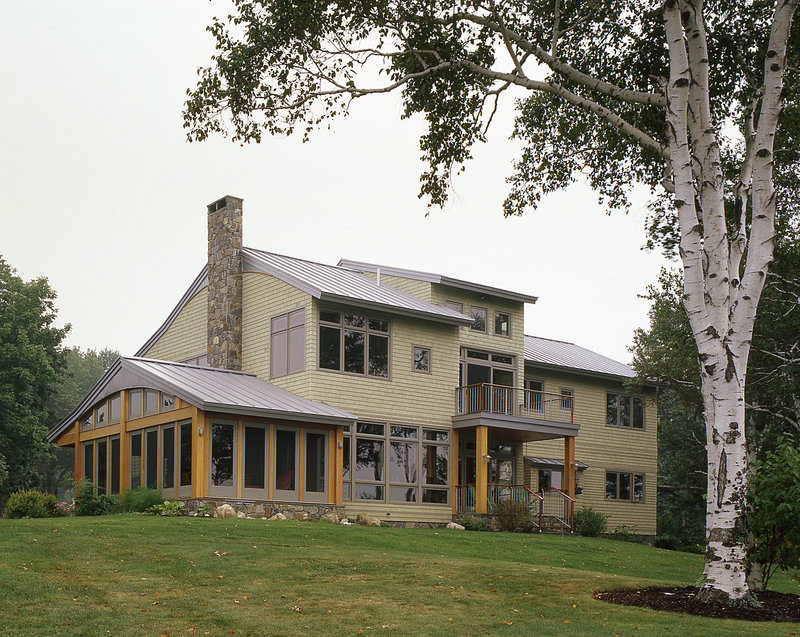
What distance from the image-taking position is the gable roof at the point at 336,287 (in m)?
23.4

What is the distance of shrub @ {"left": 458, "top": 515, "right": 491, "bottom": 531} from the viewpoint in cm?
2403

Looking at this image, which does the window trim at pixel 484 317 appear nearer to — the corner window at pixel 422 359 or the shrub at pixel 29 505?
the corner window at pixel 422 359

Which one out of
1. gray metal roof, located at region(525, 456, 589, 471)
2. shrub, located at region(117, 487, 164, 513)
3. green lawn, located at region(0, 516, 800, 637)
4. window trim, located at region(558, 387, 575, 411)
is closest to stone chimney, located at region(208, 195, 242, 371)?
shrub, located at region(117, 487, 164, 513)

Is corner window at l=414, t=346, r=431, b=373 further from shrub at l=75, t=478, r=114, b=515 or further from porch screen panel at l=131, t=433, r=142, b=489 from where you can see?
shrub at l=75, t=478, r=114, b=515

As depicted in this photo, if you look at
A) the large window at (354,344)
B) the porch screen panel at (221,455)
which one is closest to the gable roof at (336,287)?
the large window at (354,344)

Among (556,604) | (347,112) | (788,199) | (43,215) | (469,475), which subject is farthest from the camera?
(43,215)

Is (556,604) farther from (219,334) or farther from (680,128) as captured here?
(219,334)

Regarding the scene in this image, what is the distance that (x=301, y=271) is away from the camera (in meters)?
25.0

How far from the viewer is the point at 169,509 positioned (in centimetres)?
1981

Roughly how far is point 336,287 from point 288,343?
1906 mm

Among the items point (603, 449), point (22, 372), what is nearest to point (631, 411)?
point (603, 449)

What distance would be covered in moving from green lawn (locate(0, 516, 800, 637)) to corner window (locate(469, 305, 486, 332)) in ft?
37.6

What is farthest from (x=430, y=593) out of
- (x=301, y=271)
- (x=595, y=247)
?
(x=595, y=247)

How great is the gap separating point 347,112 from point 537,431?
1363cm
